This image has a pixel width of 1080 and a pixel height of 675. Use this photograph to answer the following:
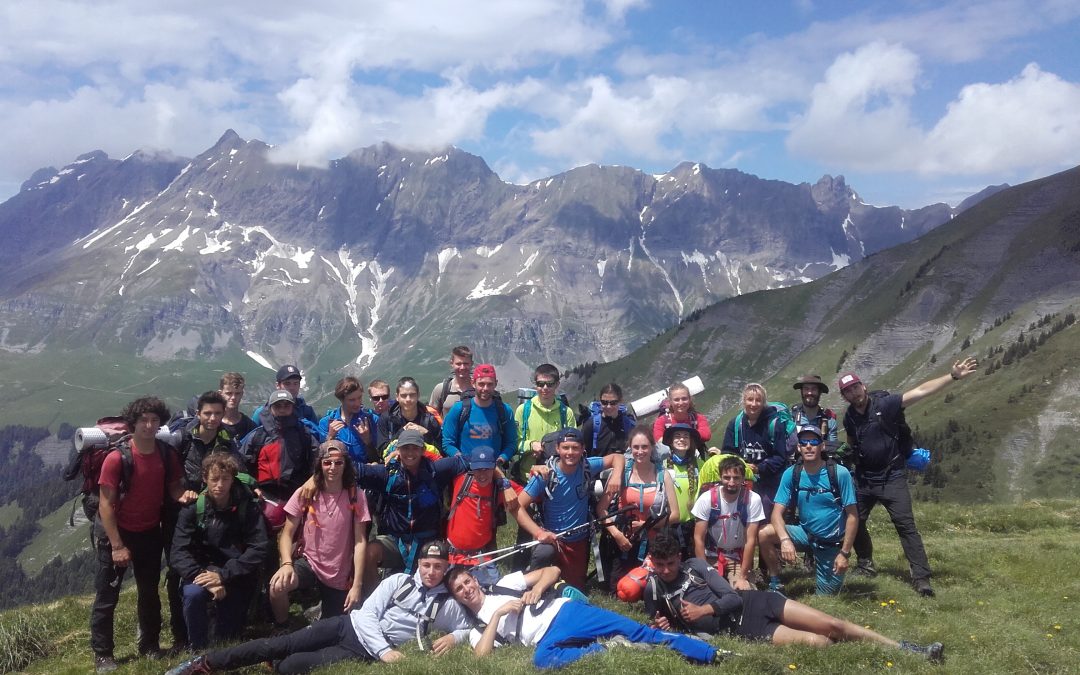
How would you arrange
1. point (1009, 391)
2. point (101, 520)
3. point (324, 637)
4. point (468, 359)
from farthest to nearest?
1. point (1009, 391)
2. point (468, 359)
3. point (101, 520)
4. point (324, 637)

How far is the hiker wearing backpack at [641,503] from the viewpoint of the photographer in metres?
13.7

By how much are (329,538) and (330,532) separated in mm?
110

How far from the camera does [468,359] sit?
55.9 feet

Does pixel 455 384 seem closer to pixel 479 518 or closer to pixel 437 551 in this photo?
pixel 479 518

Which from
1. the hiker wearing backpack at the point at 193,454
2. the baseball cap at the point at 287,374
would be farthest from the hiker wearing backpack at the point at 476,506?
the baseball cap at the point at 287,374

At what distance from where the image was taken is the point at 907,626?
12.3 m

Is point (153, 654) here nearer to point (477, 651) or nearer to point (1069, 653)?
point (477, 651)

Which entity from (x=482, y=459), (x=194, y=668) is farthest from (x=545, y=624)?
(x=194, y=668)

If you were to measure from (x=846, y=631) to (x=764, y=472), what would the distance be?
512cm

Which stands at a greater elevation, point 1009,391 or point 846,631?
point 846,631

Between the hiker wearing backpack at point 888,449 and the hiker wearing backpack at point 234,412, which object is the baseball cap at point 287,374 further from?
the hiker wearing backpack at point 888,449

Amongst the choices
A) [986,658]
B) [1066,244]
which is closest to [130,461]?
[986,658]

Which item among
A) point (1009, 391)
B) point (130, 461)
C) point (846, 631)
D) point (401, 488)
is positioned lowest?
point (1009, 391)

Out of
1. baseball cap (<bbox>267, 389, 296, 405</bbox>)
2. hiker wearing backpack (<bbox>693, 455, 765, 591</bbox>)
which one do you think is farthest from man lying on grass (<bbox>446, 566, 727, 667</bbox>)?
baseball cap (<bbox>267, 389, 296, 405</bbox>)
